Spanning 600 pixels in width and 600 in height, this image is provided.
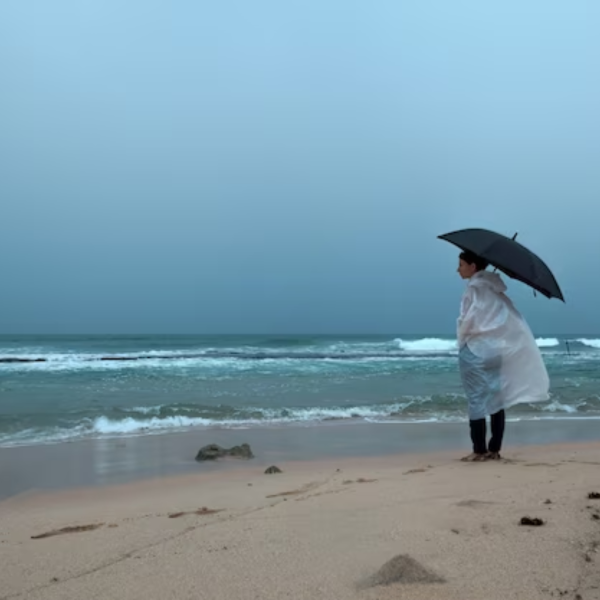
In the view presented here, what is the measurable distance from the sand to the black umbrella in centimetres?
132

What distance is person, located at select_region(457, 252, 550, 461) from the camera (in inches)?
195

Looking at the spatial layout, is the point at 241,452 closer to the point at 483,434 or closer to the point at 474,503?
the point at 483,434

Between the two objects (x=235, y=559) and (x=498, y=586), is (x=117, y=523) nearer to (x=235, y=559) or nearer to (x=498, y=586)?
(x=235, y=559)

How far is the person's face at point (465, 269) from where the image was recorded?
5.03 m

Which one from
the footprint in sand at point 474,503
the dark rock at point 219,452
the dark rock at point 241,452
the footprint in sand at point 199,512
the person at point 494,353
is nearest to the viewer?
the footprint in sand at point 474,503

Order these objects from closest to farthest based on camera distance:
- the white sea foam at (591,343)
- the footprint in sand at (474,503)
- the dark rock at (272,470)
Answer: the footprint in sand at (474,503) → the dark rock at (272,470) → the white sea foam at (591,343)

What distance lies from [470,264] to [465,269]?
0.06 meters

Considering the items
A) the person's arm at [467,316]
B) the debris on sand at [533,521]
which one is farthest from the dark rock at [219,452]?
the debris on sand at [533,521]

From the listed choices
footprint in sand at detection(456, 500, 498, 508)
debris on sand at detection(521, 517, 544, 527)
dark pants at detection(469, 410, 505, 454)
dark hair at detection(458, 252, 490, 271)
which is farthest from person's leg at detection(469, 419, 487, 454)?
debris on sand at detection(521, 517, 544, 527)

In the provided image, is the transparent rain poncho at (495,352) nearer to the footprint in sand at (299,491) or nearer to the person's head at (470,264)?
the person's head at (470,264)

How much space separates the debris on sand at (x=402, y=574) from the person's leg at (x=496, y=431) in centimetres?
299

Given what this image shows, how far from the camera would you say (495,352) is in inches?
195

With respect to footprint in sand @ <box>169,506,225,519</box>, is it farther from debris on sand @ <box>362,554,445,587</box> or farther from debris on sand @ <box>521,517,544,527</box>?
debris on sand @ <box>521,517,544,527</box>

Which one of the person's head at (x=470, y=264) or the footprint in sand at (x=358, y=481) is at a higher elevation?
the person's head at (x=470, y=264)
